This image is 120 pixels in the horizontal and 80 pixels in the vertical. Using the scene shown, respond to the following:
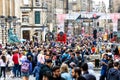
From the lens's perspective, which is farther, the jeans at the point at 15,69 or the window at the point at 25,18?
the window at the point at 25,18

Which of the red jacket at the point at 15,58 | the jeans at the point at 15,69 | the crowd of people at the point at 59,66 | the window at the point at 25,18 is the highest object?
the crowd of people at the point at 59,66

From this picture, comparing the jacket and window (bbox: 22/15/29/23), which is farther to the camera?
window (bbox: 22/15/29/23)

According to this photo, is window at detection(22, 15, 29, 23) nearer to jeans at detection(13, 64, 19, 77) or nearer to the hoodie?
jeans at detection(13, 64, 19, 77)

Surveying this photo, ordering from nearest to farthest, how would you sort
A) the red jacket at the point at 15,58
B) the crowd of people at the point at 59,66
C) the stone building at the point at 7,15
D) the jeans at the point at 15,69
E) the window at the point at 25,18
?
the crowd of people at the point at 59,66
the red jacket at the point at 15,58
the jeans at the point at 15,69
the stone building at the point at 7,15
the window at the point at 25,18

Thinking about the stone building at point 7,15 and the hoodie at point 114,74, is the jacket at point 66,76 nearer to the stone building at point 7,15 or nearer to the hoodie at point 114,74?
the hoodie at point 114,74

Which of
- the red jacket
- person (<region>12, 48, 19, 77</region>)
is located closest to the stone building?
person (<region>12, 48, 19, 77</region>)

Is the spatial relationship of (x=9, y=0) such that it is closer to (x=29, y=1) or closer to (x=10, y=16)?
(x=10, y=16)

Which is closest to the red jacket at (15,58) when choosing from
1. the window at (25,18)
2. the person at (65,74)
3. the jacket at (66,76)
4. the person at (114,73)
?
the person at (114,73)

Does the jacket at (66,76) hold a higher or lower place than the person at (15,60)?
higher

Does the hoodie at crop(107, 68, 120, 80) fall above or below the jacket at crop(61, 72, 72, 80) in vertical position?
below

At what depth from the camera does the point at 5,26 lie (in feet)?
201

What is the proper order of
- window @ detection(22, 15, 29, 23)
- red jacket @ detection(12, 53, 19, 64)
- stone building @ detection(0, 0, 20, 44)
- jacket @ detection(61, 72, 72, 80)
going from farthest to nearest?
window @ detection(22, 15, 29, 23)
stone building @ detection(0, 0, 20, 44)
red jacket @ detection(12, 53, 19, 64)
jacket @ detection(61, 72, 72, 80)

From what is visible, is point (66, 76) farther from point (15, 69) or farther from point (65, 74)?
point (15, 69)

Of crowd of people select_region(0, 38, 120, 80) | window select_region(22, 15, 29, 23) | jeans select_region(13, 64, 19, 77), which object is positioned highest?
crowd of people select_region(0, 38, 120, 80)
